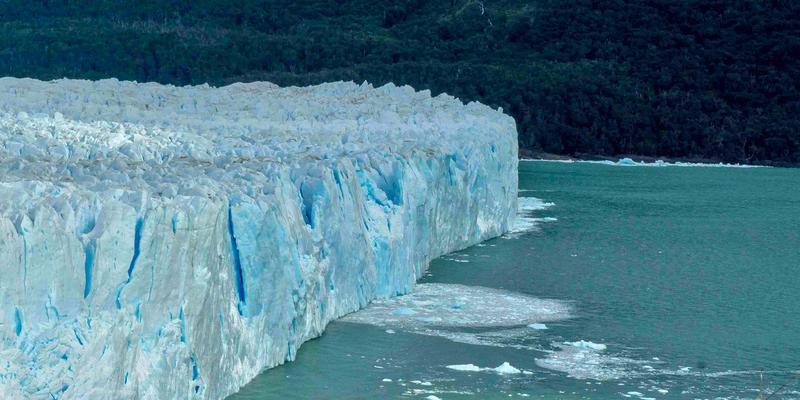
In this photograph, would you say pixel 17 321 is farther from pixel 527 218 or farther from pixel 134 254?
pixel 527 218

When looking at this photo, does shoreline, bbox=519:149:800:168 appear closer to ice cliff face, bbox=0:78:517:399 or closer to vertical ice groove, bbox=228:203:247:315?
ice cliff face, bbox=0:78:517:399

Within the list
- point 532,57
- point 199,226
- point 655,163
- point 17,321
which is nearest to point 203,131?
point 199,226

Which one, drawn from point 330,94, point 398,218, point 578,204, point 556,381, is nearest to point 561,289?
point 398,218

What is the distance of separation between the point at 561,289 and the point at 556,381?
348cm

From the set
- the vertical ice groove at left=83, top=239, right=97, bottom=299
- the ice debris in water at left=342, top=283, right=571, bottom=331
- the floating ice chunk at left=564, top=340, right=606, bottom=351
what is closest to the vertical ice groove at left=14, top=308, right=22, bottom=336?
the vertical ice groove at left=83, top=239, right=97, bottom=299

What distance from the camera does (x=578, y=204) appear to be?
20188 millimetres

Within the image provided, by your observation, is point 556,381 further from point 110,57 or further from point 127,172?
point 110,57

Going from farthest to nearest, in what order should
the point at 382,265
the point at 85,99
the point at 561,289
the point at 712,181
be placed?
the point at 712,181 → the point at 85,99 → the point at 561,289 → the point at 382,265

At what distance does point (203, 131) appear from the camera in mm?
11188

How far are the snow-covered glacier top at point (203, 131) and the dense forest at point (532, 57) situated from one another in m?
21.7

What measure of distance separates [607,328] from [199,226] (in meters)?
4.12

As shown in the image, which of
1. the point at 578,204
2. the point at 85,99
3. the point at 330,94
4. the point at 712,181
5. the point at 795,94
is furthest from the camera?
the point at 795,94

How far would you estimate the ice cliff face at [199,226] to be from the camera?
5441 millimetres

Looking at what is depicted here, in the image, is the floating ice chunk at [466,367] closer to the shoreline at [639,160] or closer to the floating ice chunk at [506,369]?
the floating ice chunk at [506,369]
